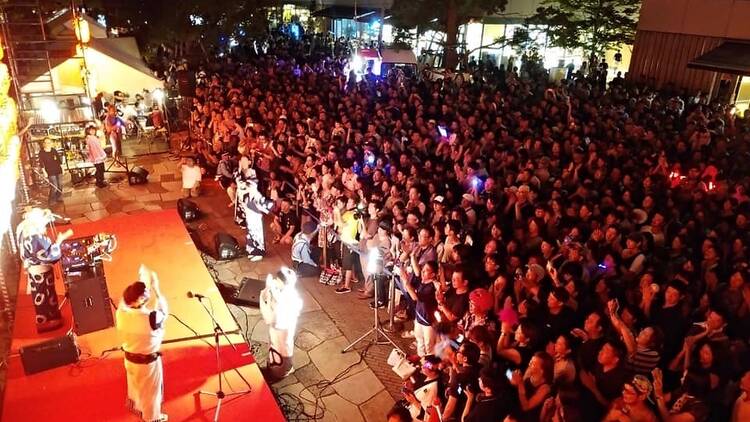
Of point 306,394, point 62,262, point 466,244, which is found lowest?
point 306,394

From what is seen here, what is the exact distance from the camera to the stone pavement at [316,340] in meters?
6.15

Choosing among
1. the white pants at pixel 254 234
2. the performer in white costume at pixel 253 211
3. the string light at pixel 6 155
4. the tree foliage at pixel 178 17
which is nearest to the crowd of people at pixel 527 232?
the performer in white costume at pixel 253 211

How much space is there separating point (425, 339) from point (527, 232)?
1.88 metres

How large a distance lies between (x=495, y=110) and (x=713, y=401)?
907 centimetres

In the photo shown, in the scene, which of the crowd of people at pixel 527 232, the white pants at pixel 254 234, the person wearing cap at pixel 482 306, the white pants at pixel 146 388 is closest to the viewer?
the crowd of people at pixel 527 232

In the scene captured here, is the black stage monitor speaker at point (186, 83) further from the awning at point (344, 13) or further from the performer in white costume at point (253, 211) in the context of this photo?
the awning at point (344, 13)

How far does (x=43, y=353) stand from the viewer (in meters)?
6.05

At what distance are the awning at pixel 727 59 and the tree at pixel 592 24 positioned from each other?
4.24 meters

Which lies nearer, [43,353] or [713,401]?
[713,401]

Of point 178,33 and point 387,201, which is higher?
point 178,33

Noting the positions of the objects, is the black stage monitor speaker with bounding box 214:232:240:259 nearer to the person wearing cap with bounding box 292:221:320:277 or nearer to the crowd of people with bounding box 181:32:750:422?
the crowd of people with bounding box 181:32:750:422

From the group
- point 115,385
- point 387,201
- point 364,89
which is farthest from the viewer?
point 364,89

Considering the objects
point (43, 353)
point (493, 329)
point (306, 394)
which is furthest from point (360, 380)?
point (43, 353)

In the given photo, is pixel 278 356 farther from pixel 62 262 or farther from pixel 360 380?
pixel 62 262
